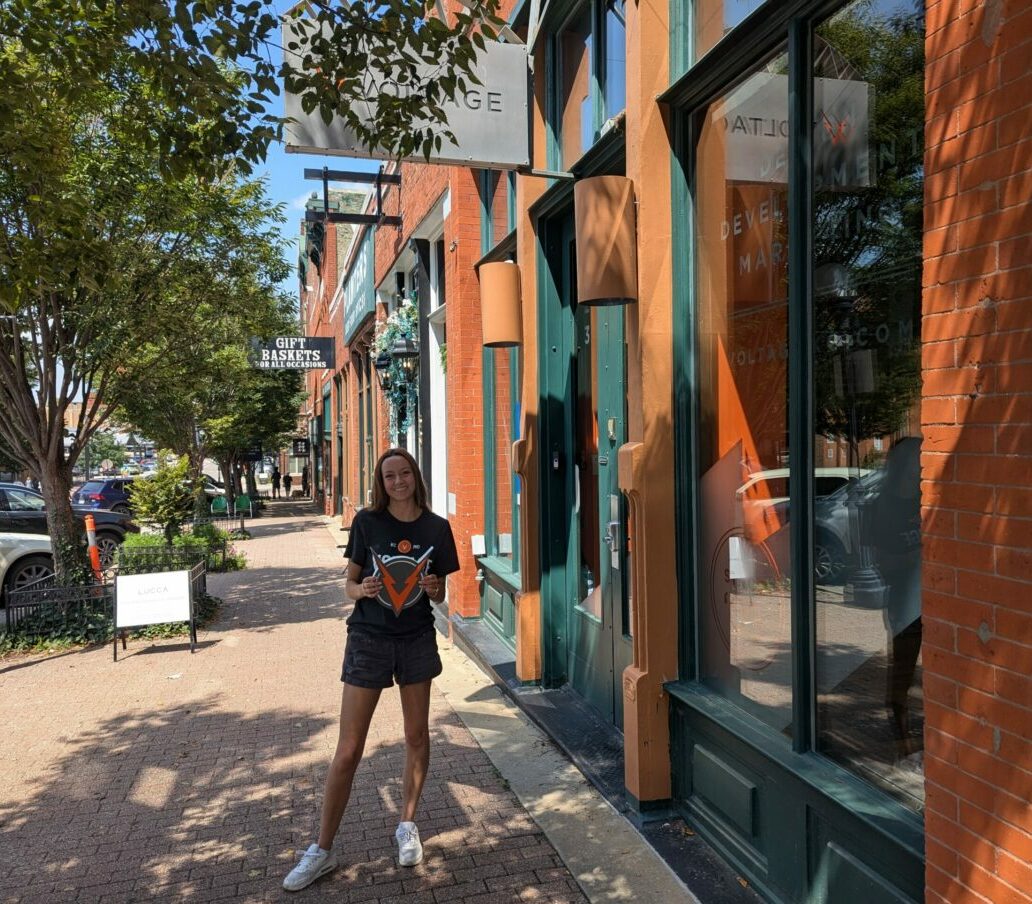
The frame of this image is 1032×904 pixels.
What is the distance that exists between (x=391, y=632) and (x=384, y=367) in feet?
29.3

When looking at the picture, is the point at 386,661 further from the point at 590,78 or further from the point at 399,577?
the point at 590,78

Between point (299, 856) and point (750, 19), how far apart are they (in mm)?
3884

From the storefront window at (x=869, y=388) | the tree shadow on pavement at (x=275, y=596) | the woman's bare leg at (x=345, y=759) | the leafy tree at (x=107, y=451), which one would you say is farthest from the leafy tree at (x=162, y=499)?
the leafy tree at (x=107, y=451)

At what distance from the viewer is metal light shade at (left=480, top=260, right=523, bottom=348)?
5746 millimetres

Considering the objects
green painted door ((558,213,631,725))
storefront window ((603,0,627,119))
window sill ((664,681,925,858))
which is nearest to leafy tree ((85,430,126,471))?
green painted door ((558,213,631,725))

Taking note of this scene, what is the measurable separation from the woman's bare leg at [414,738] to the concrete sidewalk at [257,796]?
0.84ft

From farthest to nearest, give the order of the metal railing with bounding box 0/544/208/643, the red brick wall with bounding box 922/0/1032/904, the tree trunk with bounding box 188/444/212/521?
the tree trunk with bounding box 188/444/212/521
the metal railing with bounding box 0/544/208/643
the red brick wall with bounding box 922/0/1032/904

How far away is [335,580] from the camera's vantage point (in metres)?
12.2

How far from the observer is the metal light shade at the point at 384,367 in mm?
11779

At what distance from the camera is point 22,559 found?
35.2 feet

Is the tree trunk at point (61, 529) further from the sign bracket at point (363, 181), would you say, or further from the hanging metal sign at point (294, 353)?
the hanging metal sign at point (294, 353)

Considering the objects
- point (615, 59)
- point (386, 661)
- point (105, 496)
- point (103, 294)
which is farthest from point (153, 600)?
point (105, 496)

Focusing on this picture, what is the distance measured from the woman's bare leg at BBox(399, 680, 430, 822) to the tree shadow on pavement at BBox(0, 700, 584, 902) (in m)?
0.26

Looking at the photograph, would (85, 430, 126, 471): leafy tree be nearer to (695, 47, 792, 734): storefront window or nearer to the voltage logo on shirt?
the voltage logo on shirt
